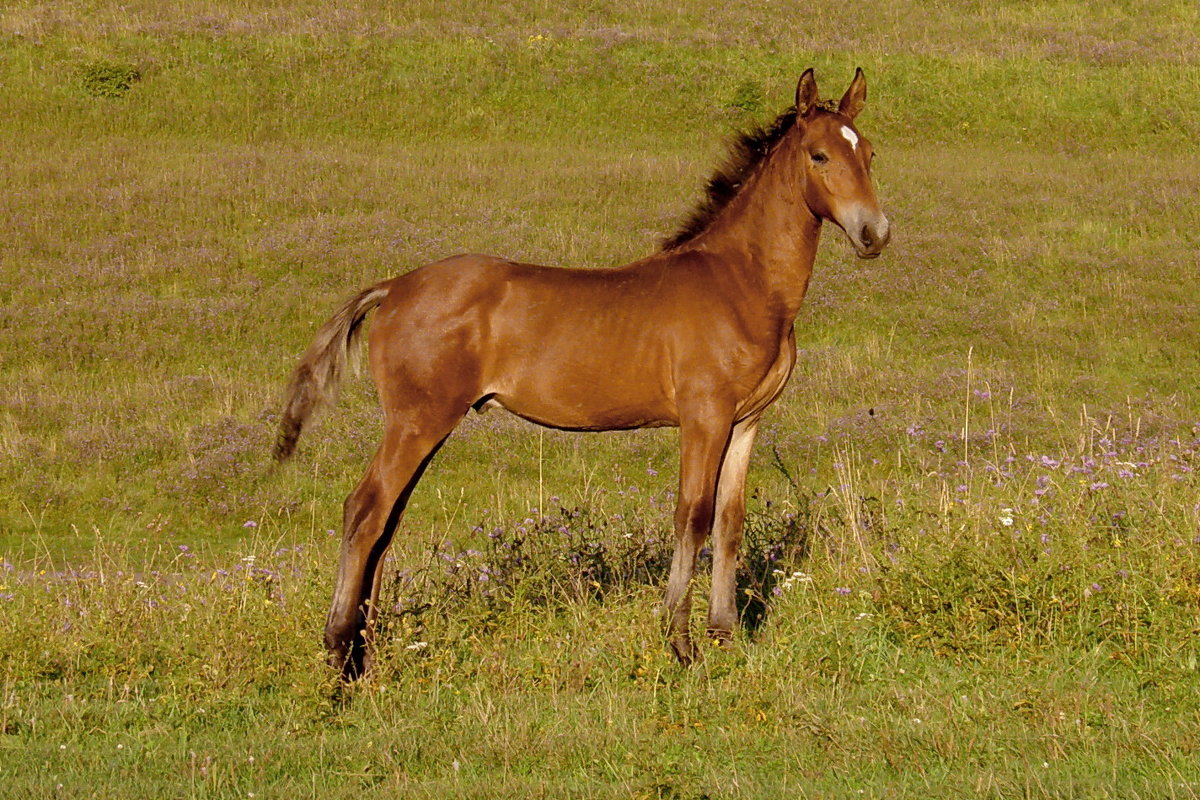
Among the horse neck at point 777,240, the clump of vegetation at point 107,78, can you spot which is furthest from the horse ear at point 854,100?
the clump of vegetation at point 107,78

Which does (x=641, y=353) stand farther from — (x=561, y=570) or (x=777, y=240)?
(x=561, y=570)

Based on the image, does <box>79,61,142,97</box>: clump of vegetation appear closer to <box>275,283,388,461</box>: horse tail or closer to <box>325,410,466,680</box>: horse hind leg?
<box>275,283,388,461</box>: horse tail

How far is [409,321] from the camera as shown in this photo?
6980 millimetres

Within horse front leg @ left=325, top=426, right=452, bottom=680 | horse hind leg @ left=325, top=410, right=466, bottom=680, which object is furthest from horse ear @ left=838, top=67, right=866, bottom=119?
horse front leg @ left=325, top=426, right=452, bottom=680

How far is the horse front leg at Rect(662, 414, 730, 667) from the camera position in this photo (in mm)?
6734

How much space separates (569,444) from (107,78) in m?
21.5

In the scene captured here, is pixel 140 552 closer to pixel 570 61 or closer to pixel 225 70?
pixel 225 70

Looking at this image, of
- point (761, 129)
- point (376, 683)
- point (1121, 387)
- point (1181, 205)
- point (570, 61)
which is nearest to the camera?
point (376, 683)

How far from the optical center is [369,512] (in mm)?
6852

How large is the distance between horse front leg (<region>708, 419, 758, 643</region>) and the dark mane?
118 centimetres

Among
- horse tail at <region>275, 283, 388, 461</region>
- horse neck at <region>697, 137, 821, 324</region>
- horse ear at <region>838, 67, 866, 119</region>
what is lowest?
horse tail at <region>275, 283, 388, 461</region>

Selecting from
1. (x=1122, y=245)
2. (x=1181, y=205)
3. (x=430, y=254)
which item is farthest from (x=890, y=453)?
(x=1181, y=205)

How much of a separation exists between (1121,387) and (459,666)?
1172 centimetres

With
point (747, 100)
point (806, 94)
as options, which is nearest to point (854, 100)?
point (806, 94)
